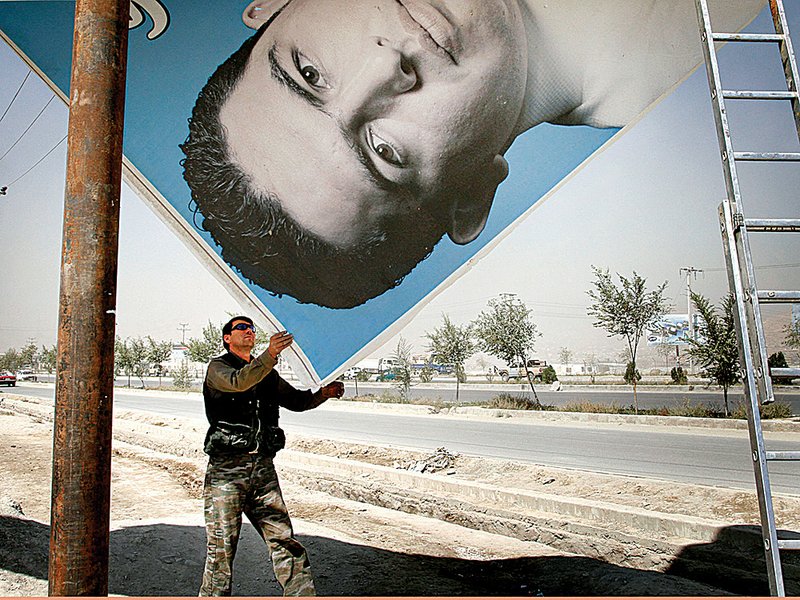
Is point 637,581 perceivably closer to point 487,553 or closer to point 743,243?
point 487,553

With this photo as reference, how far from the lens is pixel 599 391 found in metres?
11.7

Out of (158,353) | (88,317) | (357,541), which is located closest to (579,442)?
(357,541)

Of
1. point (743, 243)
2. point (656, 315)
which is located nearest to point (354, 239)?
Result: point (743, 243)

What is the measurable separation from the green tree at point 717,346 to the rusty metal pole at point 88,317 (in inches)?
370

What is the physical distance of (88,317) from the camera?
1.78 meters

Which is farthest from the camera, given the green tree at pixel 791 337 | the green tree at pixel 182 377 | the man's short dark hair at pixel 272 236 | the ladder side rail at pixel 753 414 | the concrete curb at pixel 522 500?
the green tree at pixel 182 377

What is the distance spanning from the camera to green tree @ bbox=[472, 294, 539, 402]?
10.1 metres

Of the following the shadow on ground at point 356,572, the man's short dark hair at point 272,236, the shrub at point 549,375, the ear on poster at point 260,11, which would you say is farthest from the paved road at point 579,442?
the ear on poster at point 260,11

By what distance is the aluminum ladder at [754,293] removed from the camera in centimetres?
208

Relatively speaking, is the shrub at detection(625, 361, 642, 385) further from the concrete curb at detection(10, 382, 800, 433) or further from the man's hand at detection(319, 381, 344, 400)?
the man's hand at detection(319, 381, 344, 400)

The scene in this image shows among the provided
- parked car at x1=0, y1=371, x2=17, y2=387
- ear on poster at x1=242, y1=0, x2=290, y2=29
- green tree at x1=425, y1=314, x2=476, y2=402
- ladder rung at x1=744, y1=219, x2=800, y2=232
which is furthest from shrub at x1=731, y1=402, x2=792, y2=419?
parked car at x1=0, y1=371, x2=17, y2=387

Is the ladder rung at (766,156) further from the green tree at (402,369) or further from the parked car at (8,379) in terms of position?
the parked car at (8,379)

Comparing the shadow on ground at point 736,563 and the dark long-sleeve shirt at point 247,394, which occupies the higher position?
the dark long-sleeve shirt at point 247,394

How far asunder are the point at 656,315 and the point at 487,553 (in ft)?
21.9
